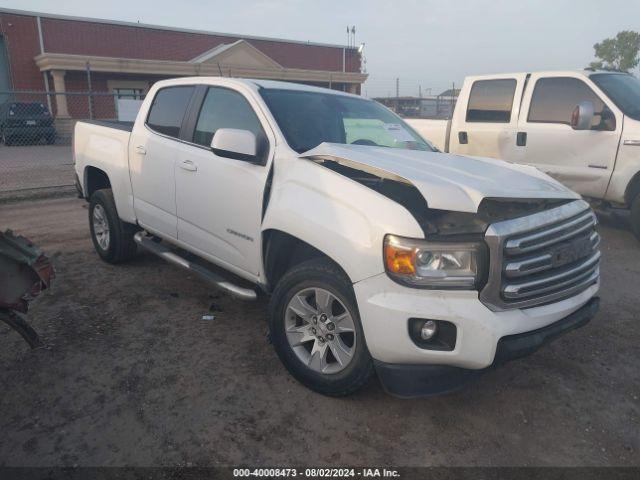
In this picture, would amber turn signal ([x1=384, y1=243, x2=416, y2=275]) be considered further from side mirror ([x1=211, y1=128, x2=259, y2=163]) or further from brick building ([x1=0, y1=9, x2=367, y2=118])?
brick building ([x1=0, y1=9, x2=367, y2=118])

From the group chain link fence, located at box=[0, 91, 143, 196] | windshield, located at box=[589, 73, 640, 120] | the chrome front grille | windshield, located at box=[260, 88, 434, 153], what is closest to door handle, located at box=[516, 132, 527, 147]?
windshield, located at box=[589, 73, 640, 120]

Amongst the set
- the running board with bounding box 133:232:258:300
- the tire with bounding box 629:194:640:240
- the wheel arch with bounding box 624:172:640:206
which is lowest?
the tire with bounding box 629:194:640:240

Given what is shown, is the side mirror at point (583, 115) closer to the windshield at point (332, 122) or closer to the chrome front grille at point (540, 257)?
the windshield at point (332, 122)

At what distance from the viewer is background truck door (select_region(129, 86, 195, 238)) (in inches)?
172

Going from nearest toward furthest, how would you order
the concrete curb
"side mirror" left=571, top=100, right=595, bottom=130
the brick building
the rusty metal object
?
the rusty metal object < "side mirror" left=571, top=100, right=595, bottom=130 < the concrete curb < the brick building

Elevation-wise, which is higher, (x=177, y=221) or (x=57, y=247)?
(x=177, y=221)

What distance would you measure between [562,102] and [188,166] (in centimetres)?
523

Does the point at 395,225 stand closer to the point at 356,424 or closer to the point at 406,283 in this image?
the point at 406,283

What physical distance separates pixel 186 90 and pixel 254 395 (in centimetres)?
274

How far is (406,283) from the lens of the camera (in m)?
2.57

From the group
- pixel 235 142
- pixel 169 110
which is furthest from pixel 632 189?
pixel 169 110

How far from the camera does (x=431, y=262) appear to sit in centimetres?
259

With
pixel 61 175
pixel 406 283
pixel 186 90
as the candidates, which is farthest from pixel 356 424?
pixel 61 175

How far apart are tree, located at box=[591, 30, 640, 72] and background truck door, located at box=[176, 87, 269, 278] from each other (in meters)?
36.0
